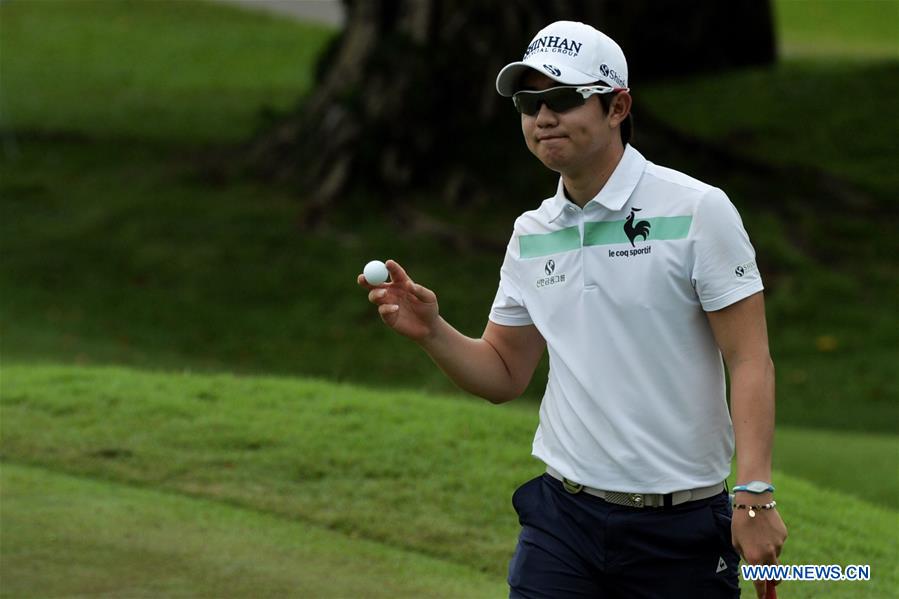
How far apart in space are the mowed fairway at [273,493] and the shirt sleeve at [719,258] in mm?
2801

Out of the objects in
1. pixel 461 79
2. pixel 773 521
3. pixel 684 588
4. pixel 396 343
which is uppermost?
pixel 461 79

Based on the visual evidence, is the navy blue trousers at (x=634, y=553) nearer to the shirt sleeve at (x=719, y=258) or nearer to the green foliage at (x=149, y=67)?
the shirt sleeve at (x=719, y=258)

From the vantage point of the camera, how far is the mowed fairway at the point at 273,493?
627cm

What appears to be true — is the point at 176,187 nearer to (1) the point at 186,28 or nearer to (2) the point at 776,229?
(2) the point at 776,229

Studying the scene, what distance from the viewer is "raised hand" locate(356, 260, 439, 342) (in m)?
4.08

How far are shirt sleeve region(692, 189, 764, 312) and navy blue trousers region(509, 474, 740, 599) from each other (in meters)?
0.55

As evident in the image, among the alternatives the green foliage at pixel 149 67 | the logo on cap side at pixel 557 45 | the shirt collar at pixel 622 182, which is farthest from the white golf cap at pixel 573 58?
the green foliage at pixel 149 67

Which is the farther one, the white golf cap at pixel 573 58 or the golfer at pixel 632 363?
the white golf cap at pixel 573 58

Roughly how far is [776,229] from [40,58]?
21.1 m

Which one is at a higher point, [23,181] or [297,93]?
[297,93]

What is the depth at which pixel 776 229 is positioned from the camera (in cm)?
1805

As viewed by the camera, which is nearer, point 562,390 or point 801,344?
point 562,390

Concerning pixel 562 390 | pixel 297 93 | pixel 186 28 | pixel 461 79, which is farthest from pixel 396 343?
pixel 186 28

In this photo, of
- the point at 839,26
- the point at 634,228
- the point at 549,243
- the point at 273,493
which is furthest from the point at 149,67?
the point at 634,228
